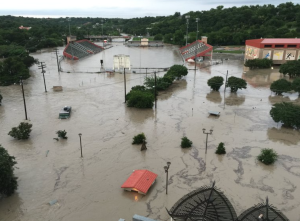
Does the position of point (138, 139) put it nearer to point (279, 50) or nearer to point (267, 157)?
point (267, 157)

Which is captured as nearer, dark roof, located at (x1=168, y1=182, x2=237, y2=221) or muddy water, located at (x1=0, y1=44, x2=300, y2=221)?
dark roof, located at (x1=168, y1=182, x2=237, y2=221)

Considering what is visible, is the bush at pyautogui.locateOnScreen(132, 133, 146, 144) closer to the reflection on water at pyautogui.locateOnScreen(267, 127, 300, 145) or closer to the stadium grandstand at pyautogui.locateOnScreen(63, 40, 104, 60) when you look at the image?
the reflection on water at pyautogui.locateOnScreen(267, 127, 300, 145)

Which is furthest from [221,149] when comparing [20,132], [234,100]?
[20,132]

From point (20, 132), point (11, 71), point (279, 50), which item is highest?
point (279, 50)

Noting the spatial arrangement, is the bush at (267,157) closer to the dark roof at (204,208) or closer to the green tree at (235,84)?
→ the dark roof at (204,208)

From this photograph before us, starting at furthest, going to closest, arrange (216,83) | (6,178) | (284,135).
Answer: (216,83) < (284,135) < (6,178)

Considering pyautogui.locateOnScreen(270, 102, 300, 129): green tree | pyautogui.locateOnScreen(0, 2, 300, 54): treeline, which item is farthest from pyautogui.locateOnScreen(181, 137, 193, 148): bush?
pyautogui.locateOnScreen(0, 2, 300, 54): treeline
